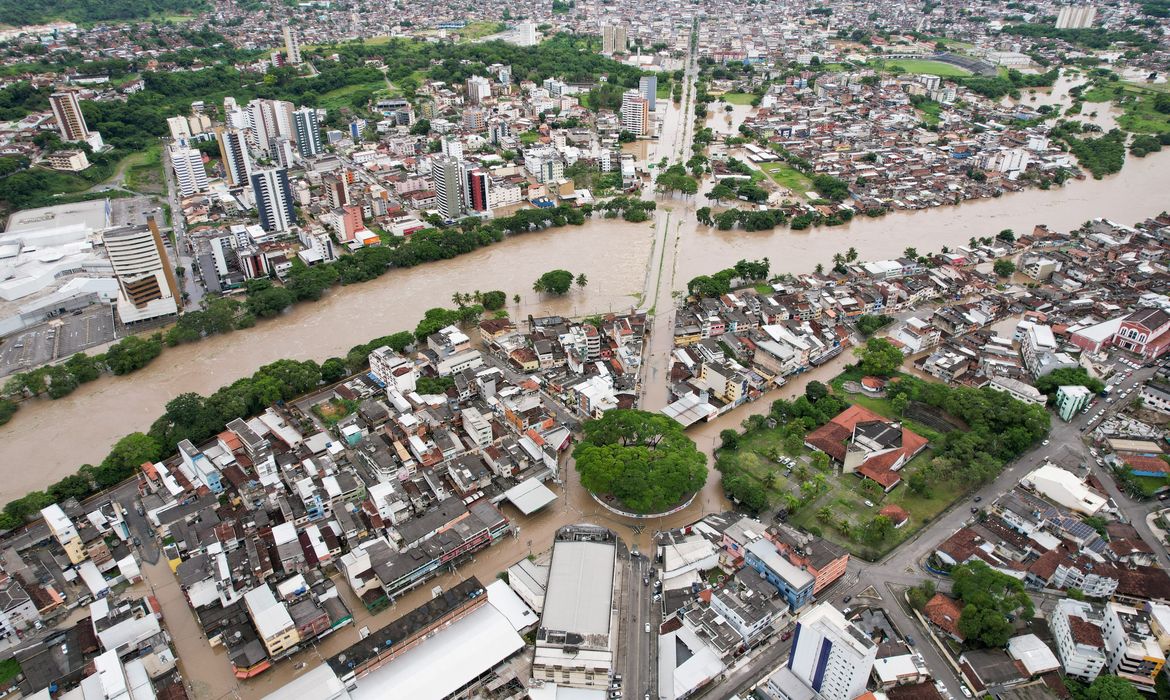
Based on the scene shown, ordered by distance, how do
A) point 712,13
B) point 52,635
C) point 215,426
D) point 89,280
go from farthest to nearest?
point 712,13
point 89,280
point 215,426
point 52,635

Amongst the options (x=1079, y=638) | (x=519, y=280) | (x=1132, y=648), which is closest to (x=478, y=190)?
(x=519, y=280)

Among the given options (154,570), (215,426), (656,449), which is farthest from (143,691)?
(656,449)

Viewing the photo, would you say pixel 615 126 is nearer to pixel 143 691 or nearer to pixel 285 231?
pixel 285 231

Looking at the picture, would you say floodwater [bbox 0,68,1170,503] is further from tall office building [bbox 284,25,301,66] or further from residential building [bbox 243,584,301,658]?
tall office building [bbox 284,25,301,66]

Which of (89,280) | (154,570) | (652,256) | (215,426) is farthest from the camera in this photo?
(652,256)

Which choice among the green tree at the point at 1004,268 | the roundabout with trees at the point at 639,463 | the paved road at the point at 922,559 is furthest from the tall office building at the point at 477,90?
the paved road at the point at 922,559

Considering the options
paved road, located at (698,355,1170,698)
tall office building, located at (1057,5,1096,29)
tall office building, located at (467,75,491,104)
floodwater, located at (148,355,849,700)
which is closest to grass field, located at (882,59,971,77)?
tall office building, located at (1057,5,1096,29)
